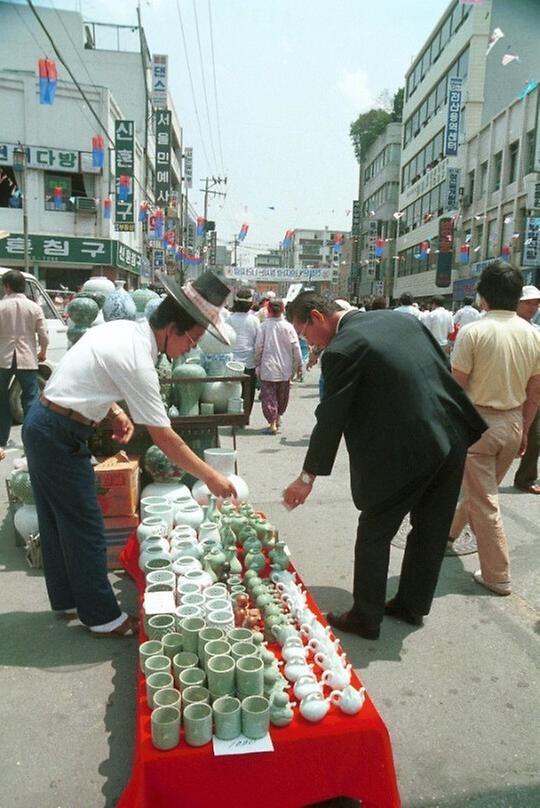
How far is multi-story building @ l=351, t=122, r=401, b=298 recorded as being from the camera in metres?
44.5

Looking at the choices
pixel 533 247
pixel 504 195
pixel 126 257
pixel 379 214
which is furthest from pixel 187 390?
pixel 379 214

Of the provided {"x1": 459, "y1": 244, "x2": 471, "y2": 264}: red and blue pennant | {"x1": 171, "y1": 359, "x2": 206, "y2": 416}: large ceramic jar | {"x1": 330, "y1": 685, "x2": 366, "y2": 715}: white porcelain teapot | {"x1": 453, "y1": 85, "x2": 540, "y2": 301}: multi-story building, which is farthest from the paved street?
{"x1": 459, "y1": 244, "x2": 471, "y2": 264}: red and blue pennant

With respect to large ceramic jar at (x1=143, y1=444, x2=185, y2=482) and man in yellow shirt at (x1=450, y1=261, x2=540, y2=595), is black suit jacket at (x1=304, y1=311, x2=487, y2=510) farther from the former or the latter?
large ceramic jar at (x1=143, y1=444, x2=185, y2=482)

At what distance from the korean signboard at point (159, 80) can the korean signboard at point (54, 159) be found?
6.89 meters

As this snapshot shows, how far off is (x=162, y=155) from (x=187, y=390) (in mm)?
27372

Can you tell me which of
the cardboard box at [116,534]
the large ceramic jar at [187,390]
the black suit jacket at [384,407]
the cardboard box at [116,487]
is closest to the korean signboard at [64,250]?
the large ceramic jar at [187,390]

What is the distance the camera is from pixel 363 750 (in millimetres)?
1848

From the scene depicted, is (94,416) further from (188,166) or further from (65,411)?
(188,166)

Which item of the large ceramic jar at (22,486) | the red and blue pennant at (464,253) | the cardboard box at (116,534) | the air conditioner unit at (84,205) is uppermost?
the air conditioner unit at (84,205)

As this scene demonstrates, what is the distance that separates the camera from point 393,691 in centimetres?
263

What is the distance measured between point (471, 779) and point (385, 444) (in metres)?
1.30

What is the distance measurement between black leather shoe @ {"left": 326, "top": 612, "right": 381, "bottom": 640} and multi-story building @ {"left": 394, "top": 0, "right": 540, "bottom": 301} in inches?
890

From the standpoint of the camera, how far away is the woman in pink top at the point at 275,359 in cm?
754

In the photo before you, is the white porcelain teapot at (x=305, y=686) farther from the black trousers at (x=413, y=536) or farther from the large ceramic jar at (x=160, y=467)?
the large ceramic jar at (x=160, y=467)
